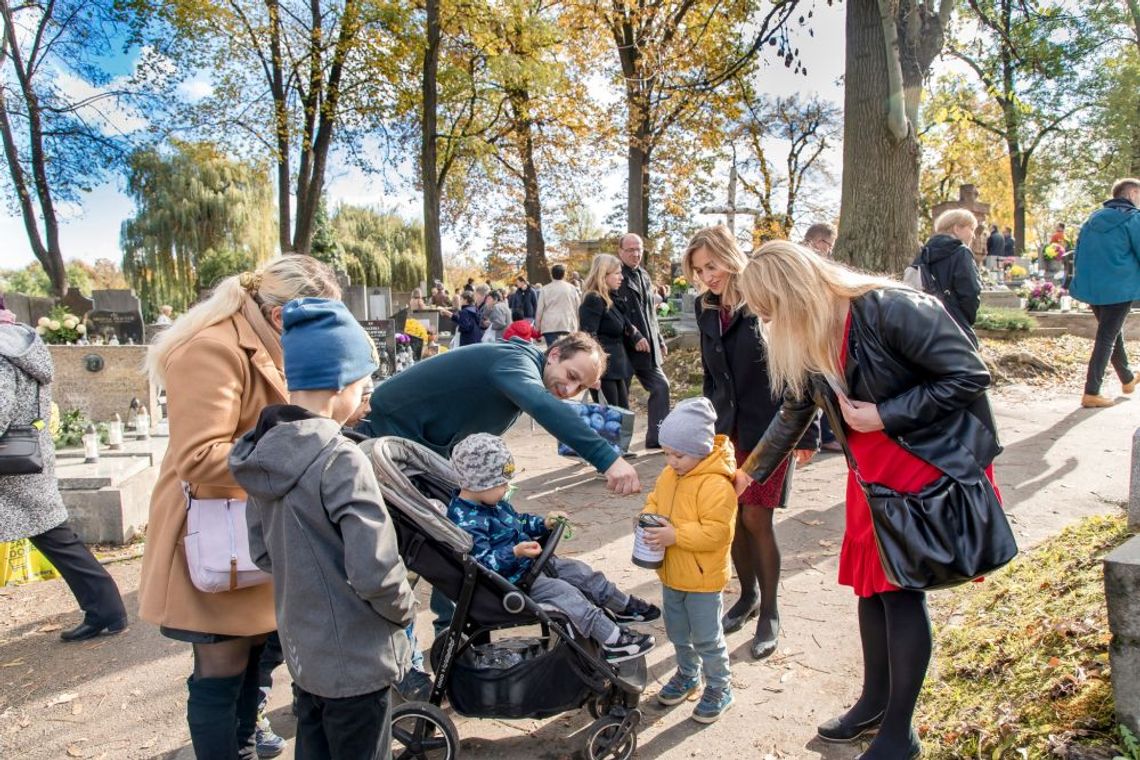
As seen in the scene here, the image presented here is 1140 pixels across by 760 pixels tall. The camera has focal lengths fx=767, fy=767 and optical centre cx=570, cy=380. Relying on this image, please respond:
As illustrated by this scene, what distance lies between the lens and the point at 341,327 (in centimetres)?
214

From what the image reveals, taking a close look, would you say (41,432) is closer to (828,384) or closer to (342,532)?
(342,532)

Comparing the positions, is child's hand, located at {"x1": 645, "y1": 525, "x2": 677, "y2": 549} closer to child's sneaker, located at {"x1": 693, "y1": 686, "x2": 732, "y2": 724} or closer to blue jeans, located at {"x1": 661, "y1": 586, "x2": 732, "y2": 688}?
blue jeans, located at {"x1": 661, "y1": 586, "x2": 732, "y2": 688}

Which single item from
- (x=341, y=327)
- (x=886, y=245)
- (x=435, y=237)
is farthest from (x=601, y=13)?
(x=341, y=327)

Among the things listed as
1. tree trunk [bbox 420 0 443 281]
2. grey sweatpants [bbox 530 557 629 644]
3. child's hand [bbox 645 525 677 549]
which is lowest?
grey sweatpants [bbox 530 557 629 644]

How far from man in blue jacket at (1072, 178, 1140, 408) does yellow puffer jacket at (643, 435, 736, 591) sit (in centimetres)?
555

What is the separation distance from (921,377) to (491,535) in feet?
5.13

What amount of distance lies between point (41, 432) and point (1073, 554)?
519 centimetres

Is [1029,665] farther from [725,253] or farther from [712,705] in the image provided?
[725,253]

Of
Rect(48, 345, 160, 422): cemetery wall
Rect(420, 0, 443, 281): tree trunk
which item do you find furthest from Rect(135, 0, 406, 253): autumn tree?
Rect(48, 345, 160, 422): cemetery wall

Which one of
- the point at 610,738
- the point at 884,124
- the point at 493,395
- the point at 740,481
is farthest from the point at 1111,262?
the point at 610,738

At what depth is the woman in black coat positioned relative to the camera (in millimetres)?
3545

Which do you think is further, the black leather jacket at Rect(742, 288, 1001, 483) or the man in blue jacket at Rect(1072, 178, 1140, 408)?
the man in blue jacket at Rect(1072, 178, 1140, 408)

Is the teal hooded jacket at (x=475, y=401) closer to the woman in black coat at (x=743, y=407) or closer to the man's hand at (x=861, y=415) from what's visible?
the man's hand at (x=861, y=415)

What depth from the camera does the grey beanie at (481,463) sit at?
2.76m
